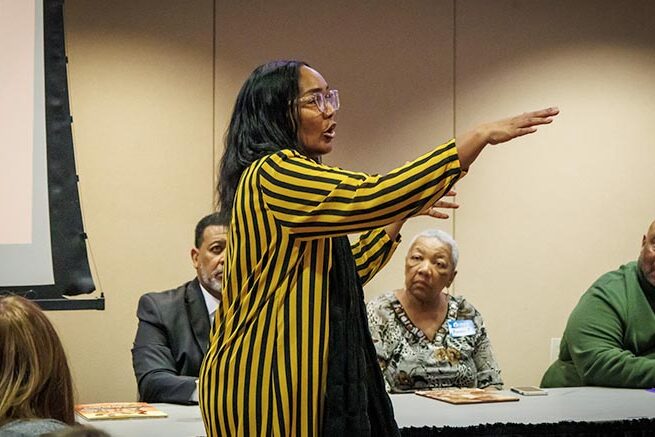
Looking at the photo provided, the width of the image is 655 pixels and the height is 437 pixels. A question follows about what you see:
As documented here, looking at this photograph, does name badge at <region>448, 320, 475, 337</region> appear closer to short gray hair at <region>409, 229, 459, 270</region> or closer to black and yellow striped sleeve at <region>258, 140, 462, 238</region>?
short gray hair at <region>409, 229, 459, 270</region>

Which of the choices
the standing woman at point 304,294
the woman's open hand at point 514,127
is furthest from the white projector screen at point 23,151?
the woman's open hand at point 514,127

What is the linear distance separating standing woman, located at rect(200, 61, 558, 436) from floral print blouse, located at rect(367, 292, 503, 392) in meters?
1.83

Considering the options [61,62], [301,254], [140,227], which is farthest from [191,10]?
[301,254]

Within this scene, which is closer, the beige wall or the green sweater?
the green sweater

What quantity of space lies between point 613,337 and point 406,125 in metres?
1.54

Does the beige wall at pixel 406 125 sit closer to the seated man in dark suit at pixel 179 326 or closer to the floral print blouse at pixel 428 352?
the floral print blouse at pixel 428 352

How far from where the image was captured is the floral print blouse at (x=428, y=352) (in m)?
3.68

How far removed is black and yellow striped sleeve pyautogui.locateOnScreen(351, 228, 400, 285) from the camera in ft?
6.94

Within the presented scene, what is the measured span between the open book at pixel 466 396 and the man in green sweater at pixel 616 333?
1.67 feet

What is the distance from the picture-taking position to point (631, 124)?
193 inches

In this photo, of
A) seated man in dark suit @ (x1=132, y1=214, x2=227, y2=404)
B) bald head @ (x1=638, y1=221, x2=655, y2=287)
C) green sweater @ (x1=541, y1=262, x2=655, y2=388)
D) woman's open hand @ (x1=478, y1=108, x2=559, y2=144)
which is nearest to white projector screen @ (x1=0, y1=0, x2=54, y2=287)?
seated man in dark suit @ (x1=132, y1=214, x2=227, y2=404)

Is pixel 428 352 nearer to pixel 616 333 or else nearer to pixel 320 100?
pixel 616 333

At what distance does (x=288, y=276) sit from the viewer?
178 centimetres

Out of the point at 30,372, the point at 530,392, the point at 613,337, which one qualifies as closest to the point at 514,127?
the point at 30,372
